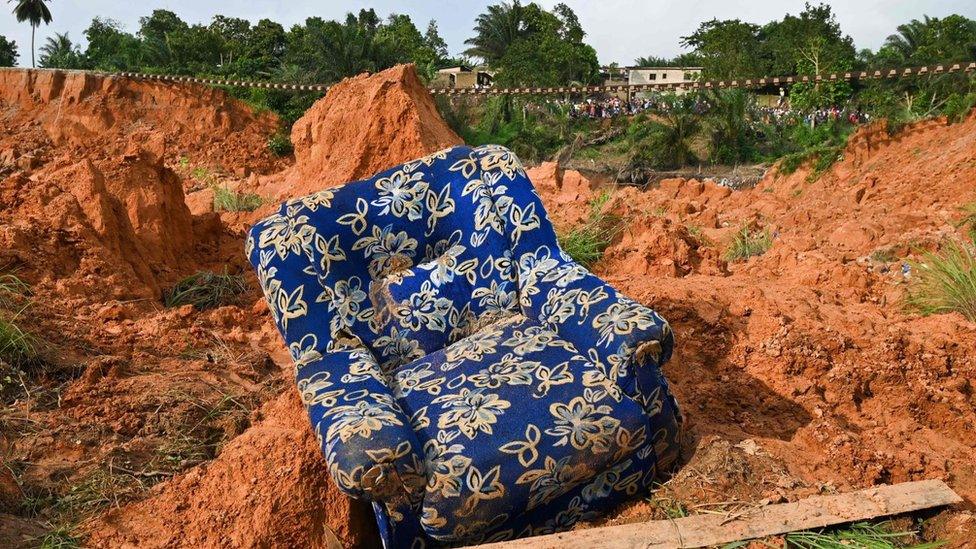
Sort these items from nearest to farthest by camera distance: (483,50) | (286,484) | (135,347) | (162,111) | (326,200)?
1. (286,484)
2. (326,200)
3. (135,347)
4. (162,111)
5. (483,50)

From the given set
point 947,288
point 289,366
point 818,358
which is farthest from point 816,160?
point 289,366

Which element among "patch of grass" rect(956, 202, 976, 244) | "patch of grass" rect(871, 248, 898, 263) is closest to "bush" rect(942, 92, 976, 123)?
"patch of grass" rect(956, 202, 976, 244)

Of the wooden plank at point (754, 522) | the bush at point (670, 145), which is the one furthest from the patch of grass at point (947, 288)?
the bush at point (670, 145)

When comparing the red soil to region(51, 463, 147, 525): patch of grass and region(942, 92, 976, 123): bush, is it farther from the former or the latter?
region(942, 92, 976, 123): bush

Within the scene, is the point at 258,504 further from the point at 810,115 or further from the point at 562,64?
the point at 562,64

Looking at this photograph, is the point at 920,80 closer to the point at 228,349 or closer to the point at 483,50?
the point at 483,50

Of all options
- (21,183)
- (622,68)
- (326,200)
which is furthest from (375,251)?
(622,68)

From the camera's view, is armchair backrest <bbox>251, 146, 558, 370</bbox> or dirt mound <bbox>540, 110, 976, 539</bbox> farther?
armchair backrest <bbox>251, 146, 558, 370</bbox>

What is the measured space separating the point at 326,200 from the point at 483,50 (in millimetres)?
34773

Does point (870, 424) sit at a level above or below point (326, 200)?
below

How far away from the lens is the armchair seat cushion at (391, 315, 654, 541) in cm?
212

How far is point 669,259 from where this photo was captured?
512cm

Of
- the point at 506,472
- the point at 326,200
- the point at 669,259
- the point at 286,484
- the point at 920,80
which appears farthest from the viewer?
the point at 920,80

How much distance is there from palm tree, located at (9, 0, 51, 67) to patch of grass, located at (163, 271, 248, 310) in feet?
117
